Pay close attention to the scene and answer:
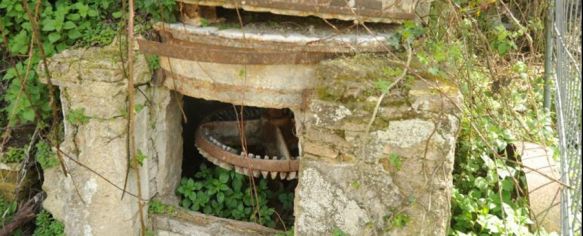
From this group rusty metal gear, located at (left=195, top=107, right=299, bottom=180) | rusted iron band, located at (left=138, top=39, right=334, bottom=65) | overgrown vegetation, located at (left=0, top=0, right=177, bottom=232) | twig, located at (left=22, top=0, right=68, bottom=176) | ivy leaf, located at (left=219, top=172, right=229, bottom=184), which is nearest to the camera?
rusted iron band, located at (left=138, top=39, right=334, bottom=65)

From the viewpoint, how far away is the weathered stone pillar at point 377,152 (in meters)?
3.21

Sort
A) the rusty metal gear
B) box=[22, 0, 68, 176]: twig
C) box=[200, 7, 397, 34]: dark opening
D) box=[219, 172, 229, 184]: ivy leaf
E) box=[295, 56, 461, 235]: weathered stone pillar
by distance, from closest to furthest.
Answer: box=[295, 56, 461, 235]: weathered stone pillar
box=[200, 7, 397, 34]: dark opening
box=[22, 0, 68, 176]: twig
the rusty metal gear
box=[219, 172, 229, 184]: ivy leaf

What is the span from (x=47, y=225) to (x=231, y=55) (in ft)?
7.63

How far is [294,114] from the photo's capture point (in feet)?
12.7

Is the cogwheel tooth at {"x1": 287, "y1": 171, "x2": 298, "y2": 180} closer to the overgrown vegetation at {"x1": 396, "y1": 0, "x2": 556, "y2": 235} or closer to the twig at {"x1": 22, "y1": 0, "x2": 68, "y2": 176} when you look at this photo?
the overgrown vegetation at {"x1": 396, "y1": 0, "x2": 556, "y2": 235}

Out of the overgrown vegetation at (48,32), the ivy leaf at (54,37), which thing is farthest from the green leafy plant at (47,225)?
the ivy leaf at (54,37)

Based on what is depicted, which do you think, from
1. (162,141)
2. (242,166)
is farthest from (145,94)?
(242,166)

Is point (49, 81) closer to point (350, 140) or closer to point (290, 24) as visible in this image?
point (290, 24)

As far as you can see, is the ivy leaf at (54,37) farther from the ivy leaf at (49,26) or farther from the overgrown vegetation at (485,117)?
the overgrown vegetation at (485,117)

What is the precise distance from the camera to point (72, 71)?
3.83 metres

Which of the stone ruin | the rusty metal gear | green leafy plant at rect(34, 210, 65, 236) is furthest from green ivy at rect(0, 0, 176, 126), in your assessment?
the rusty metal gear

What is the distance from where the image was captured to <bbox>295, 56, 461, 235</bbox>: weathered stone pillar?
3.21m

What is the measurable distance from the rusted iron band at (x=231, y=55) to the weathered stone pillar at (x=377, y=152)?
0.14 m

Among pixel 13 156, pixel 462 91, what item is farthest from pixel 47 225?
pixel 462 91
